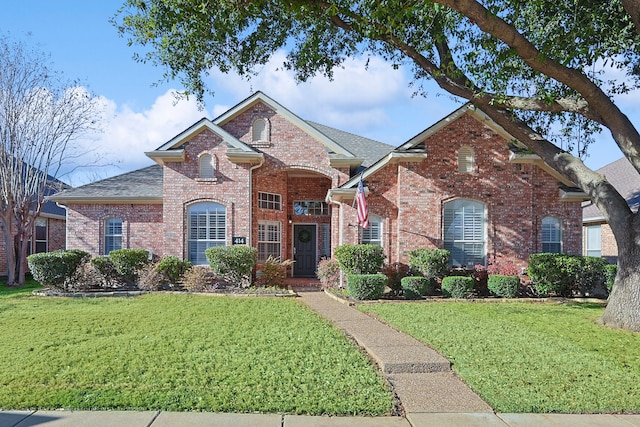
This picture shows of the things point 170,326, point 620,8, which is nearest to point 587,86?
point 620,8

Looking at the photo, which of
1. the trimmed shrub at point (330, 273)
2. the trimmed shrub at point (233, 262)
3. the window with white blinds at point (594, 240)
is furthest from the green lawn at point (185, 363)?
the window with white blinds at point (594, 240)

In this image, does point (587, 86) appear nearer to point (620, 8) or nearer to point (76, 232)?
point (620, 8)

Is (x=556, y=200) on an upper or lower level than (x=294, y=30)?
lower

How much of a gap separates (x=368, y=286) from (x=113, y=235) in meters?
10.2

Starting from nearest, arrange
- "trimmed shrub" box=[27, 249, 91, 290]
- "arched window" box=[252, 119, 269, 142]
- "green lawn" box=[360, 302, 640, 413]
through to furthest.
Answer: "green lawn" box=[360, 302, 640, 413], "trimmed shrub" box=[27, 249, 91, 290], "arched window" box=[252, 119, 269, 142]

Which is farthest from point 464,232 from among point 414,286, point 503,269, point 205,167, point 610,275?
point 205,167

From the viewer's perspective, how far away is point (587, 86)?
10148 mm

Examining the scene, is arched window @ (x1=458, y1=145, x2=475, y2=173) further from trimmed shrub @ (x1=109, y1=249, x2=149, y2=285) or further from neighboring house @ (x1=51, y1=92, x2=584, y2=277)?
trimmed shrub @ (x1=109, y1=249, x2=149, y2=285)

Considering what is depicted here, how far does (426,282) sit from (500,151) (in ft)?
16.9

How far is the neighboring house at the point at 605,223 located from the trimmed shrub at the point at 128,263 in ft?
56.2

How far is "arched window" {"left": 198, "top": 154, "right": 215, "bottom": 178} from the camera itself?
56.5 ft

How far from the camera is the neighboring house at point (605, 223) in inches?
805

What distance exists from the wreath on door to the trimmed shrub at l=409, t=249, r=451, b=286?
233 inches

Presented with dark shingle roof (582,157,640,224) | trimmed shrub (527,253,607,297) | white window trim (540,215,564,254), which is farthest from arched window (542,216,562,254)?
dark shingle roof (582,157,640,224)
